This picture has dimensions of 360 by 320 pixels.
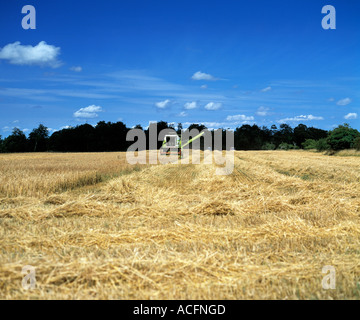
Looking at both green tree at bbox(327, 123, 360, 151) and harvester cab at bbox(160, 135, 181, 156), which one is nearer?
harvester cab at bbox(160, 135, 181, 156)

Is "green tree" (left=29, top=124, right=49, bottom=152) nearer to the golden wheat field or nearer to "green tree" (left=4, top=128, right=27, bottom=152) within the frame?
"green tree" (left=4, top=128, right=27, bottom=152)

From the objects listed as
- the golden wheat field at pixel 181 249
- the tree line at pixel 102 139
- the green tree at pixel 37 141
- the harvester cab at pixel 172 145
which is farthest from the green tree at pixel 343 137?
the green tree at pixel 37 141

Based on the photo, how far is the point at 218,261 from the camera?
12.8 ft

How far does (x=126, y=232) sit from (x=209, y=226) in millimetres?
1464

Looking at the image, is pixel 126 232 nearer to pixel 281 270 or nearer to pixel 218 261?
pixel 218 261

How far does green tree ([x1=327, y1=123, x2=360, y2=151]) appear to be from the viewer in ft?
108

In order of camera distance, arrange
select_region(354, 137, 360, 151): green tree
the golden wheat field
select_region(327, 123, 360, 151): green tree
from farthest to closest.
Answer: select_region(327, 123, 360, 151): green tree < select_region(354, 137, 360, 151): green tree < the golden wheat field

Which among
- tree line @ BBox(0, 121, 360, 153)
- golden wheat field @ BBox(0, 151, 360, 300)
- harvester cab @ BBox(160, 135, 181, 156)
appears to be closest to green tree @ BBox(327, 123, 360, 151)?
harvester cab @ BBox(160, 135, 181, 156)

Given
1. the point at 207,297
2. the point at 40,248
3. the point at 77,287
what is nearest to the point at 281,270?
the point at 207,297

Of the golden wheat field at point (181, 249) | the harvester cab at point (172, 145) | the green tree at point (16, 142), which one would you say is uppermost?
the green tree at point (16, 142)

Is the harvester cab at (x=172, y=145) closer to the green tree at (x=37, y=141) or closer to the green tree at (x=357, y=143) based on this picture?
the green tree at (x=357, y=143)

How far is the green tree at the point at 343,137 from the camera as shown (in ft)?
108

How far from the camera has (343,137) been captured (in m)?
33.2

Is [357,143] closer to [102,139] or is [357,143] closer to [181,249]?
[181,249]
